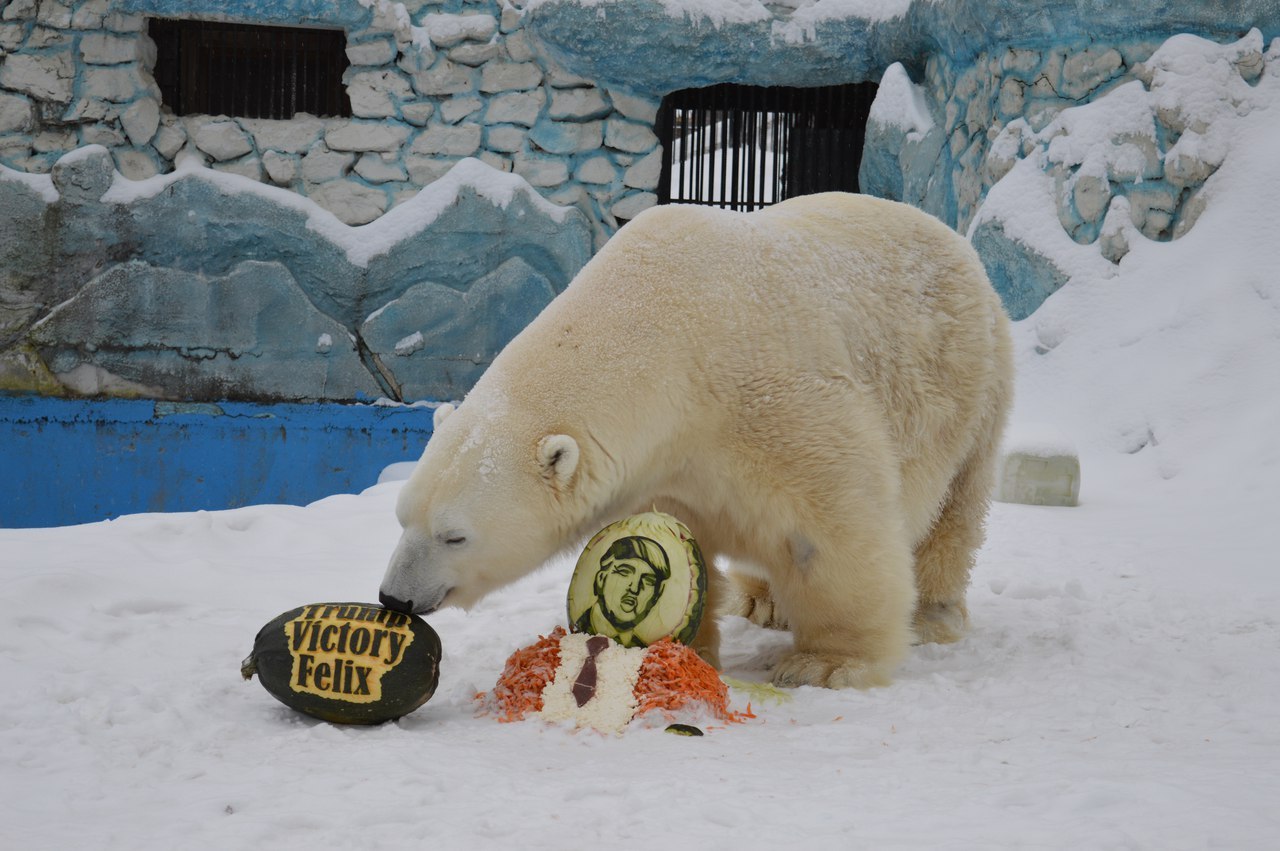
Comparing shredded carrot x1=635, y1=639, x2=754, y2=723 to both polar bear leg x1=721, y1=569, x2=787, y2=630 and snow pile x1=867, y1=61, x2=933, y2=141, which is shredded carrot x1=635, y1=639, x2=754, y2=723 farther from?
snow pile x1=867, y1=61, x2=933, y2=141

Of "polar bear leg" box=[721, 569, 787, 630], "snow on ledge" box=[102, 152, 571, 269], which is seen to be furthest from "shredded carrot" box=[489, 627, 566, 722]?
"snow on ledge" box=[102, 152, 571, 269]

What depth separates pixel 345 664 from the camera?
7.45ft

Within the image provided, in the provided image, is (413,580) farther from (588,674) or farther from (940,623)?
(940,623)

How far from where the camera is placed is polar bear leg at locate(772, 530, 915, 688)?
273cm

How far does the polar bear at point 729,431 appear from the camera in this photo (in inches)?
99.3

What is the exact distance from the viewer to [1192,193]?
6.61 meters

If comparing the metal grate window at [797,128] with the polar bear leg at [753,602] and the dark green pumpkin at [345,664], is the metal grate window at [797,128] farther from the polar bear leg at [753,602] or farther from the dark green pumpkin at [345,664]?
the dark green pumpkin at [345,664]

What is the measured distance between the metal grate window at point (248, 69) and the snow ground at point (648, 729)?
5.22m

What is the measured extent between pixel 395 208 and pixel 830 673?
6.65m

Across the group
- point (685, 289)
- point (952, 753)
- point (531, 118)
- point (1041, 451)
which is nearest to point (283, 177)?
point (531, 118)

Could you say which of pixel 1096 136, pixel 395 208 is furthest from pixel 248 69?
pixel 1096 136

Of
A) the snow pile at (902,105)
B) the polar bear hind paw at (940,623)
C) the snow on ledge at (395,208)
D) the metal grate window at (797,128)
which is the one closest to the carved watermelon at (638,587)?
the polar bear hind paw at (940,623)

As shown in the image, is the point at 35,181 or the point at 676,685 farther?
the point at 35,181

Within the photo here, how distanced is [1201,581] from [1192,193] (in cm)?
375
